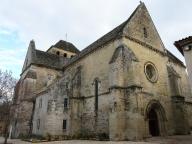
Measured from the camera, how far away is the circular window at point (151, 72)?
69.5ft

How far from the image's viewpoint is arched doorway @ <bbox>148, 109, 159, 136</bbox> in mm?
20078

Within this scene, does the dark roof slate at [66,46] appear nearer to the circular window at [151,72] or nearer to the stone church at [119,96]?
the stone church at [119,96]

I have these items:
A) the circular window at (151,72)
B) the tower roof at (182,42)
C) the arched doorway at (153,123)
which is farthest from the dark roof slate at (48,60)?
the tower roof at (182,42)

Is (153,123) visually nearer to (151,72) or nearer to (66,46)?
(151,72)

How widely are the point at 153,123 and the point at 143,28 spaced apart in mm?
10231

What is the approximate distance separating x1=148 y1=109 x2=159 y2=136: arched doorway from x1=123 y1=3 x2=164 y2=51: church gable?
7.64 m

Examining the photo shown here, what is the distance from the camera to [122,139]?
53.9 feet

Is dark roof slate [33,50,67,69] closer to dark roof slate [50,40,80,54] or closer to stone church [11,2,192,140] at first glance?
dark roof slate [50,40,80,54]

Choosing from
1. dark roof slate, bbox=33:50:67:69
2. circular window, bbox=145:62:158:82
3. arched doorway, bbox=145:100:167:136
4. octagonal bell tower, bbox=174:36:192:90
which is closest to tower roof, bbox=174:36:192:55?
octagonal bell tower, bbox=174:36:192:90

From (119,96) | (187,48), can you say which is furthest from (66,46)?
(187,48)

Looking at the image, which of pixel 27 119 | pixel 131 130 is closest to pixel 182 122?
pixel 131 130

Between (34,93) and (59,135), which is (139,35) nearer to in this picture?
(59,135)

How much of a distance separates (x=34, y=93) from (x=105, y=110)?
519 inches

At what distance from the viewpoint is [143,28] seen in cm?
2245
